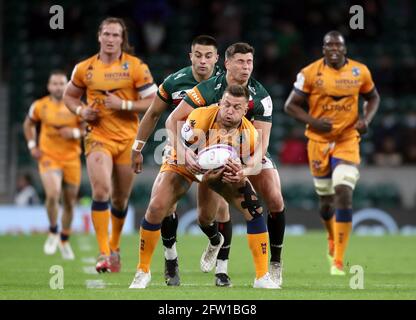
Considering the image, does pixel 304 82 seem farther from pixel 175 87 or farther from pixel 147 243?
pixel 147 243

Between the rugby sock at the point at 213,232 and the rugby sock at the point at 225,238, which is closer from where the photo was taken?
the rugby sock at the point at 225,238

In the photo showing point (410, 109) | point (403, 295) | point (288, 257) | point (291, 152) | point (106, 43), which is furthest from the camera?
point (410, 109)

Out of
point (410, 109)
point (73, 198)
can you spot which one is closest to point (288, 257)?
point (73, 198)

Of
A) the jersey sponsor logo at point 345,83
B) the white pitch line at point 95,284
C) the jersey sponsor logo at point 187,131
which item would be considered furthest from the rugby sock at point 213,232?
the jersey sponsor logo at point 345,83

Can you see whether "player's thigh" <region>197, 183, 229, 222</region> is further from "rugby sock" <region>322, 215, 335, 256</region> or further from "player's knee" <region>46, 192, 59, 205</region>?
"player's knee" <region>46, 192, 59, 205</region>

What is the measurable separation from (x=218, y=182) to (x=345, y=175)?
3.59m

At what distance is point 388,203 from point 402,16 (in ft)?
18.8

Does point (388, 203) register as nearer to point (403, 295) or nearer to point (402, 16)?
point (402, 16)

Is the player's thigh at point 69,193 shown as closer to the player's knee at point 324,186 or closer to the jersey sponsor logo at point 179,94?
the player's knee at point 324,186

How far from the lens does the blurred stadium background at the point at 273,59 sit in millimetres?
22391

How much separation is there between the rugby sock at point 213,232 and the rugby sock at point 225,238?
0.23 ft

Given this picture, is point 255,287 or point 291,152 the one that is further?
point 291,152

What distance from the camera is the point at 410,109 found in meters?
23.7

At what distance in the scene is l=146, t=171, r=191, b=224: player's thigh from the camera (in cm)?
951
